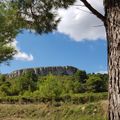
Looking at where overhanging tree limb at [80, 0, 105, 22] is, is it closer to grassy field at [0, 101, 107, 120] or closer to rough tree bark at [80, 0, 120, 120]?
rough tree bark at [80, 0, 120, 120]

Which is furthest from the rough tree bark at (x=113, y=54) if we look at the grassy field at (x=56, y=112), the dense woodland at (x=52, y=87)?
the dense woodland at (x=52, y=87)

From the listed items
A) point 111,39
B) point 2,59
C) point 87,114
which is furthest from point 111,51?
point 2,59

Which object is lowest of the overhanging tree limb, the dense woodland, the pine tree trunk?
the pine tree trunk

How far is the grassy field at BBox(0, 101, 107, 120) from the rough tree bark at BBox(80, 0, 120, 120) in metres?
9.33

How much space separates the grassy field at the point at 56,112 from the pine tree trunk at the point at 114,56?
9335 mm

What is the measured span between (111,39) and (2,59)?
1718 cm

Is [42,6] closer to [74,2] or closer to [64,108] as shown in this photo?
[74,2]

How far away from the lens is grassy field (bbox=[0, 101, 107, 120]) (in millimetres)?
15484

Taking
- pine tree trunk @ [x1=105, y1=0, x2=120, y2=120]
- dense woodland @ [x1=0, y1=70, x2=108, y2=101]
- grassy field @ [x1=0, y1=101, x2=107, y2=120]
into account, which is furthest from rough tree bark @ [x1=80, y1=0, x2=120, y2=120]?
dense woodland @ [x1=0, y1=70, x2=108, y2=101]

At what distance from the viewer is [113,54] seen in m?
5.33

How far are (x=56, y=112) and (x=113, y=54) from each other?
11326 mm

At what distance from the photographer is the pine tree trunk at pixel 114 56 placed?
5.26 m

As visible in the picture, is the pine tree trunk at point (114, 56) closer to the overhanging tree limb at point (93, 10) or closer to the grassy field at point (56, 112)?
the overhanging tree limb at point (93, 10)

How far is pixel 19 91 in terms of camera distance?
40.4 meters
